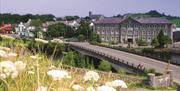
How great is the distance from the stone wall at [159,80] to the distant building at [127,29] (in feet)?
371

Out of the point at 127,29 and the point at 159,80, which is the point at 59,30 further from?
the point at 159,80

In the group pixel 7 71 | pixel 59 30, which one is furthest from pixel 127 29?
pixel 7 71

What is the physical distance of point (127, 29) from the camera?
497 feet

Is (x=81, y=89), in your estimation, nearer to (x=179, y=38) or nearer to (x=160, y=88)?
→ (x=160, y=88)

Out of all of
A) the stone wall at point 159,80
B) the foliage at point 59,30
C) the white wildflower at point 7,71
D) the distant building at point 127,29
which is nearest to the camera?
the white wildflower at point 7,71

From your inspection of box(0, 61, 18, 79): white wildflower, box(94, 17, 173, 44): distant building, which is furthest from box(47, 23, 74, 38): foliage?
box(0, 61, 18, 79): white wildflower

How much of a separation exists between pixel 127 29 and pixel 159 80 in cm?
11800

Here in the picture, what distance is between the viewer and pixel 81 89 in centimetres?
486

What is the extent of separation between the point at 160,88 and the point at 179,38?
11756 centimetres

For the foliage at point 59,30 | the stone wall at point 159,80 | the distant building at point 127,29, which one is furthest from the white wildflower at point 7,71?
the distant building at point 127,29

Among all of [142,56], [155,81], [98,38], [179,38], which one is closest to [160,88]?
[155,81]

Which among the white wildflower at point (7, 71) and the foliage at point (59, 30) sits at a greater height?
the white wildflower at point (7, 71)

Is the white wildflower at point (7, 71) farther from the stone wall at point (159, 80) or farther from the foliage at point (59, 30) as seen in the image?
the foliage at point (59, 30)

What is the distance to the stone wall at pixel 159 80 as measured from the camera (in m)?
33.1
